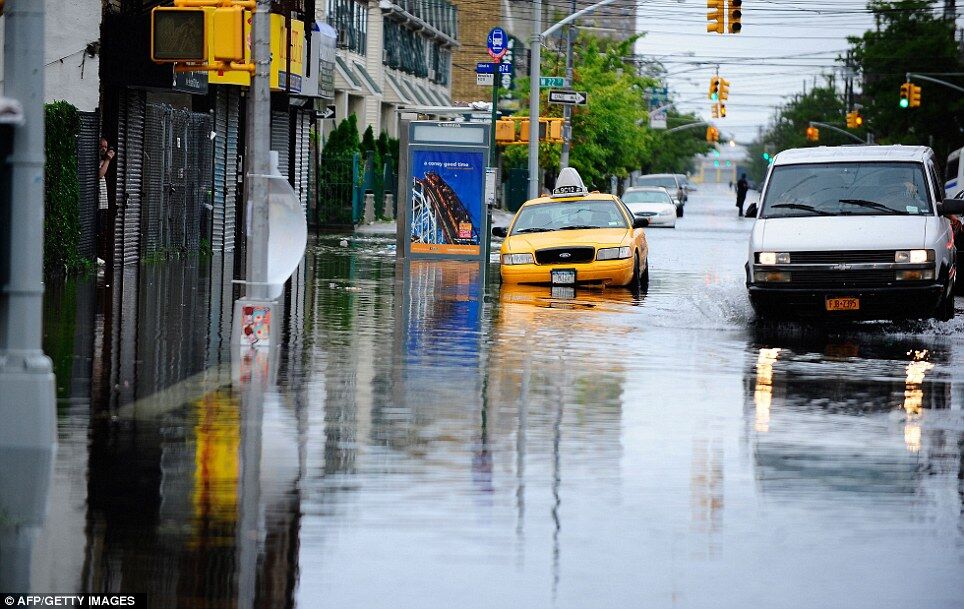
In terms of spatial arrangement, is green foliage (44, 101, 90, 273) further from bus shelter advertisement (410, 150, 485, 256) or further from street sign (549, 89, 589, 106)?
street sign (549, 89, 589, 106)

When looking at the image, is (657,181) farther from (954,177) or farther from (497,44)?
(497,44)

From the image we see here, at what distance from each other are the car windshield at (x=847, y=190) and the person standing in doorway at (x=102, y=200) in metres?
10.8

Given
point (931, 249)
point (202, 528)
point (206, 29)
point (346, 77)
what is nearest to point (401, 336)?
point (206, 29)

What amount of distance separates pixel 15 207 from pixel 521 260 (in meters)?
15.8

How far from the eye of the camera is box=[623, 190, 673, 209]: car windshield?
58500mm

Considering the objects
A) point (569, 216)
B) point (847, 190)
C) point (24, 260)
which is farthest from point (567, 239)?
point (24, 260)

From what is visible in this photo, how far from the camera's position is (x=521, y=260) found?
25094mm

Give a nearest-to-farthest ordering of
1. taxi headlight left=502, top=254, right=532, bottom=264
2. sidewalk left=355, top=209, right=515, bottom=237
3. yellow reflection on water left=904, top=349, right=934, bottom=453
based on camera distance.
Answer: yellow reflection on water left=904, top=349, right=934, bottom=453 < taxi headlight left=502, top=254, right=532, bottom=264 < sidewalk left=355, top=209, right=515, bottom=237

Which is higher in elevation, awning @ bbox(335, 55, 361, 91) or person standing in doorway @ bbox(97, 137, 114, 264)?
awning @ bbox(335, 55, 361, 91)

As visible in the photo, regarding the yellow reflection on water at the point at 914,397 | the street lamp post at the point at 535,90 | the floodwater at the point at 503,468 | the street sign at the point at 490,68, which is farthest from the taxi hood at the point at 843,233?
the street lamp post at the point at 535,90

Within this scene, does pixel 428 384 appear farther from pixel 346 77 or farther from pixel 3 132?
pixel 346 77

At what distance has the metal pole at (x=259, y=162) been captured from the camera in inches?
626

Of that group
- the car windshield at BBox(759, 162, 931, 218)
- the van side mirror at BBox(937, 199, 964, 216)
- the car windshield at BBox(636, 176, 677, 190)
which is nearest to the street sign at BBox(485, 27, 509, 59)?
A: the car windshield at BBox(759, 162, 931, 218)

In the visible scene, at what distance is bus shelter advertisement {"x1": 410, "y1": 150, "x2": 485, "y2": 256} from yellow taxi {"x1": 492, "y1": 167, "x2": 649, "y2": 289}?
12.9ft
